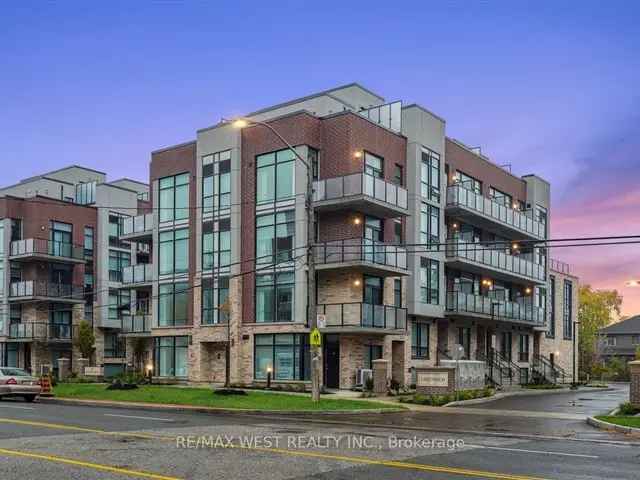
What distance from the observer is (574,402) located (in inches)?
1277

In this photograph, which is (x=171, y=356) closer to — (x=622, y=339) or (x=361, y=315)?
(x=361, y=315)

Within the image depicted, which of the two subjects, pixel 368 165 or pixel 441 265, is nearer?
pixel 368 165

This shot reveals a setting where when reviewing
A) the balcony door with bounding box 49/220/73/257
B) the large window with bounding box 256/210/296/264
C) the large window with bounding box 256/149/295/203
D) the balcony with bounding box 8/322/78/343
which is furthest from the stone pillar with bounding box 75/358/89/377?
the large window with bounding box 256/149/295/203

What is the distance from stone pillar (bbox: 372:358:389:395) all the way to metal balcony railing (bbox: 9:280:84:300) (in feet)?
97.3

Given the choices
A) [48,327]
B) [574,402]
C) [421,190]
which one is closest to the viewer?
[574,402]

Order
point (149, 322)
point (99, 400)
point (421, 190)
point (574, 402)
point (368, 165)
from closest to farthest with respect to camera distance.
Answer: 1. point (99, 400)
2. point (574, 402)
3. point (368, 165)
4. point (421, 190)
5. point (149, 322)

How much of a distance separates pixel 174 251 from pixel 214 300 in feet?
13.9

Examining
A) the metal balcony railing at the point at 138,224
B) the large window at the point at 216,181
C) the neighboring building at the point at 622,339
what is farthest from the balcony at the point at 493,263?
the neighboring building at the point at 622,339

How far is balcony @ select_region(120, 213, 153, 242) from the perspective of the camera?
4341 cm

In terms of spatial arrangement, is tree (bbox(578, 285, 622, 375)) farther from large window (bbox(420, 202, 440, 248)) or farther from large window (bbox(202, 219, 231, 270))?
large window (bbox(202, 219, 231, 270))

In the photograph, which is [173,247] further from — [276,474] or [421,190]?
[276,474]

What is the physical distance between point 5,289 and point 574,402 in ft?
130

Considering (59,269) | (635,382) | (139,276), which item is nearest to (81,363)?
(59,269)

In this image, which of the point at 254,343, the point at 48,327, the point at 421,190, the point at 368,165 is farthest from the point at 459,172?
the point at 48,327
